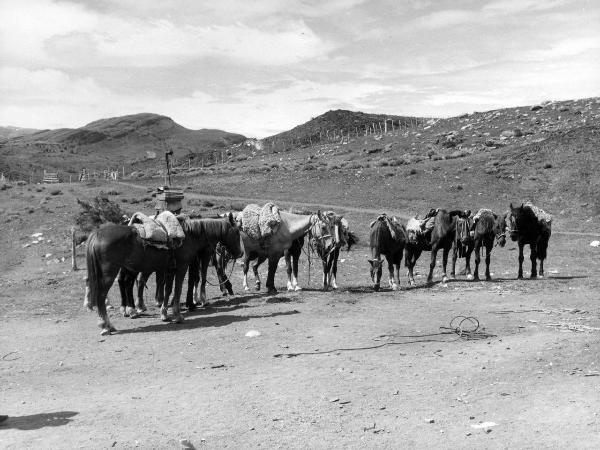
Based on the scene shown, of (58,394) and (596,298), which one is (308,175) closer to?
(596,298)

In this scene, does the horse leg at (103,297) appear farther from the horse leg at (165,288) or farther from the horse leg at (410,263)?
the horse leg at (410,263)

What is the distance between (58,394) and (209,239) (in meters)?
5.64

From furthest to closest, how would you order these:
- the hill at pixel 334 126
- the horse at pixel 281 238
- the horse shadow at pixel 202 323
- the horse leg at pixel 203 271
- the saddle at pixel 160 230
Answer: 1. the hill at pixel 334 126
2. the horse at pixel 281 238
3. the horse leg at pixel 203 271
4. the saddle at pixel 160 230
5. the horse shadow at pixel 202 323

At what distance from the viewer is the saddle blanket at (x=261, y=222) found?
14.5 metres

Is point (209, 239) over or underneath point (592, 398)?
over

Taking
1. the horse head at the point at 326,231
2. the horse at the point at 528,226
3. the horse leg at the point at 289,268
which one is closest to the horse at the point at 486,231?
the horse at the point at 528,226

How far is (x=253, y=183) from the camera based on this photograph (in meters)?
47.9

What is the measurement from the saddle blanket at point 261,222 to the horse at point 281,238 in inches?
6.4

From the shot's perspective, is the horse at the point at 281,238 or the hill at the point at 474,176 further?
the hill at the point at 474,176

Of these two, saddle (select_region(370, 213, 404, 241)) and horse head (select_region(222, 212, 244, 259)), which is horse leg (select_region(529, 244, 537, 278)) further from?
horse head (select_region(222, 212, 244, 259))

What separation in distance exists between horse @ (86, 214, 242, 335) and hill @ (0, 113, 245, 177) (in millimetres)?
90420

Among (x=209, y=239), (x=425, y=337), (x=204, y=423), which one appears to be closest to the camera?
(x=204, y=423)

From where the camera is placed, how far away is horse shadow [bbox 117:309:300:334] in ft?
37.2

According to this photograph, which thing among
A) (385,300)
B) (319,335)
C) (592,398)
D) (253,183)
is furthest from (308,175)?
(592,398)
